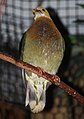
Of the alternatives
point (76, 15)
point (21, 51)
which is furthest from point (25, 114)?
point (21, 51)

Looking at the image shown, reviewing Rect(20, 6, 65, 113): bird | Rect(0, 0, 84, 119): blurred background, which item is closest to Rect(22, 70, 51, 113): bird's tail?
Rect(20, 6, 65, 113): bird

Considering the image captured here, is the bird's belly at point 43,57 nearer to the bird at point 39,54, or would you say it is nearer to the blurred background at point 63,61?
the bird at point 39,54

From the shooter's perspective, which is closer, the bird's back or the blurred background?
the bird's back

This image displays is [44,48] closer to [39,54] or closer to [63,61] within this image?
[39,54]

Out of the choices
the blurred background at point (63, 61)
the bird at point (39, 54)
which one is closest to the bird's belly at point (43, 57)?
the bird at point (39, 54)

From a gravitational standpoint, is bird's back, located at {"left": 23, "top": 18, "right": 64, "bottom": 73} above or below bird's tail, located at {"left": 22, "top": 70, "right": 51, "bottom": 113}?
above

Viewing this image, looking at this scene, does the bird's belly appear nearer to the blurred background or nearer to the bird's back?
the bird's back

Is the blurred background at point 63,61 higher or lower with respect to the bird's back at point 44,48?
lower

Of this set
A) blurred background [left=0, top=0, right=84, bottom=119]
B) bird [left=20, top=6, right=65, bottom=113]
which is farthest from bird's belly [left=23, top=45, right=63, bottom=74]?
blurred background [left=0, top=0, right=84, bottom=119]

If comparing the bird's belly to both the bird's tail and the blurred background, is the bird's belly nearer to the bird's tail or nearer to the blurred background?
the bird's tail

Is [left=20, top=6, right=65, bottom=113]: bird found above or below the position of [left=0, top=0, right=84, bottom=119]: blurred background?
above
